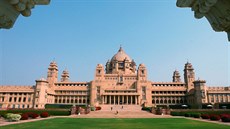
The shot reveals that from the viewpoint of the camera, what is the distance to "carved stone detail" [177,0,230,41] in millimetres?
3693

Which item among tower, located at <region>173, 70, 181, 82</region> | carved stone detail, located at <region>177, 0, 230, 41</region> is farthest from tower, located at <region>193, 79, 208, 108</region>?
carved stone detail, located at <region>177, 0, 230, 41</region>

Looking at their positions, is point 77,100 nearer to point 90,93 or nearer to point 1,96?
point 90,93

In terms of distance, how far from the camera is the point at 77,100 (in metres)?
89.3

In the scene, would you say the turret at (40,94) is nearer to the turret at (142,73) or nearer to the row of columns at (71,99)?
the row of columns at (71,99)

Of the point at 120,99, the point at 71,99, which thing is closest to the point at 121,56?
the point at 120,99

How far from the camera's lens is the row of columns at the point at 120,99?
80.3m

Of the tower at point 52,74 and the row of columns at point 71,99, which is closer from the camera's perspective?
the row of columns at point 71,99

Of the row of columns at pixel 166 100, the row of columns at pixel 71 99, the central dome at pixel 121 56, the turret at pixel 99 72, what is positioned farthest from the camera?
the central dome at pixel 121 56

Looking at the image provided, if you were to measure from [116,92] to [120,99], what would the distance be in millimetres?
3540

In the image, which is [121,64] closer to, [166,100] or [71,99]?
[166,100]

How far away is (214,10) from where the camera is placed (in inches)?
153

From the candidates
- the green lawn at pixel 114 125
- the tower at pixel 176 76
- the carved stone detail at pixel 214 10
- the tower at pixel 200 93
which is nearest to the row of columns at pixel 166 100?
the tower at pixel 200 93

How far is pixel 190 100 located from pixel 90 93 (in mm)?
45575

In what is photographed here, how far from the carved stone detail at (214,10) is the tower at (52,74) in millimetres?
93691
